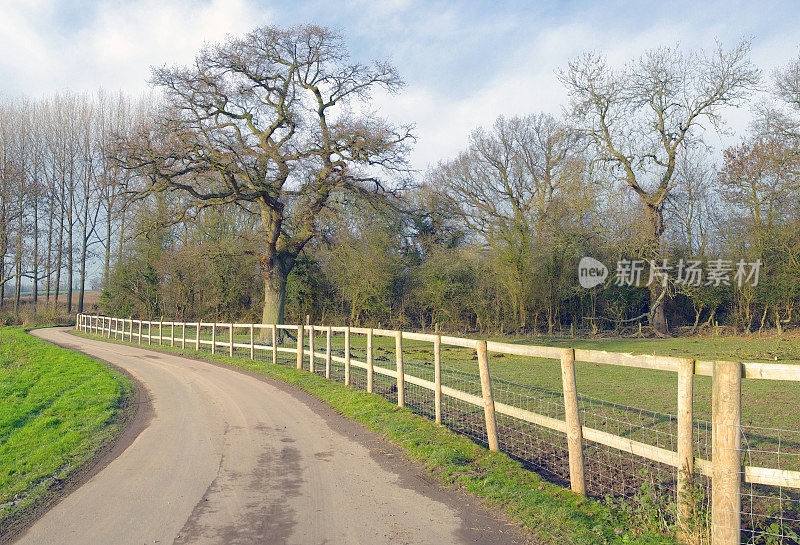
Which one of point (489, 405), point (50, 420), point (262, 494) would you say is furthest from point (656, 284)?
point (262, 494)

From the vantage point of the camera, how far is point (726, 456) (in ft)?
12.1

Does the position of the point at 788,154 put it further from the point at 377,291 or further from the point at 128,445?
the point at 128,445

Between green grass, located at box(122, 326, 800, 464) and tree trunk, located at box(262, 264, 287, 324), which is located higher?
tree trunk, located at box(262, 264, 287, 324)

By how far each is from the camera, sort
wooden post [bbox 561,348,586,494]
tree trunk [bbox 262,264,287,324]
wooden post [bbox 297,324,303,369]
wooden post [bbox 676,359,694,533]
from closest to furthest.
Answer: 1. wooden post [bbox 676,359,694,533]
2. wooden post [bbox 561,348,586,494]
3. wooden post [bbox 297,324,303,369]
4. tree trunk [bbox 262,264,287,324]

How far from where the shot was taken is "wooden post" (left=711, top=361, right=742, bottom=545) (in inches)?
144

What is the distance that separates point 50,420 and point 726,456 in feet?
32.1

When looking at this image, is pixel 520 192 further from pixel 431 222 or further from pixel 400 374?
pixel 400 374

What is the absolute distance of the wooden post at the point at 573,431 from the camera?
16.4ft

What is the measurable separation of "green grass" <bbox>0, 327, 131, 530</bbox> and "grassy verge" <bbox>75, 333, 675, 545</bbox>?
3831 mm

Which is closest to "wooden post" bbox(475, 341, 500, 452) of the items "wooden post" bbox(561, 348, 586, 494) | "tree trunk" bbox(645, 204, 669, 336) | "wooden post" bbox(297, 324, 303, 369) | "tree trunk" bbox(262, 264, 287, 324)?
"wooden post" bbox(561, 348, 586, 494)

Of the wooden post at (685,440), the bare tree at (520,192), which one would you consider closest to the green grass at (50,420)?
the wooden post at (685,440)

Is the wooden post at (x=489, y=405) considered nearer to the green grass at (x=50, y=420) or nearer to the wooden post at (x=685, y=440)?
the wooden post at (x=685, y=440)

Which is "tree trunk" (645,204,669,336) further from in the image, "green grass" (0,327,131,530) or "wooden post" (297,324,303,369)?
"green grass" (0,327,131,530)

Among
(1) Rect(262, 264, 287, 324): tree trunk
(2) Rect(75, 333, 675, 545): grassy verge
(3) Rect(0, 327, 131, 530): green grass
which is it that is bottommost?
(3) Rect(0, 327, 131, 530): green grass
